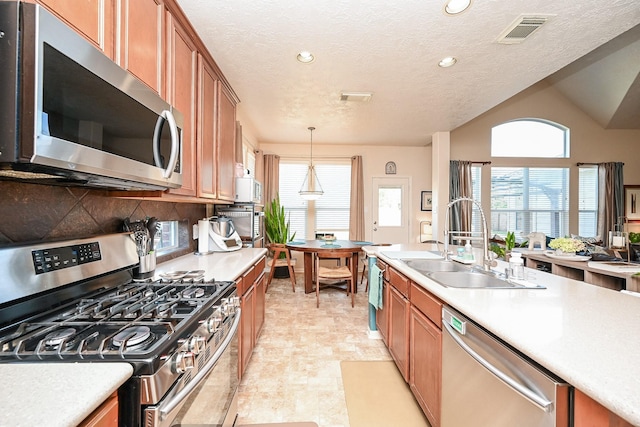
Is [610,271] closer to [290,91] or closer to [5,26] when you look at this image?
[290,91]

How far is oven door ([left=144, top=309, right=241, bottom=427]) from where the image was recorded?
717 millimetres

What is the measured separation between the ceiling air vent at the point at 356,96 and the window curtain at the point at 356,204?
2.32 metres

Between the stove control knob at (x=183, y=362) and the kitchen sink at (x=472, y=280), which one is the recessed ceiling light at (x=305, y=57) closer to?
the kitchen sink at (x=472, y=280)

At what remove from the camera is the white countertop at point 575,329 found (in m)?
0.61

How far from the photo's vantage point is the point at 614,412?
0.57m

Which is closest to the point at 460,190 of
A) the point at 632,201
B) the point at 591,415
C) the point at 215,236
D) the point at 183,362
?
the point at 632,201

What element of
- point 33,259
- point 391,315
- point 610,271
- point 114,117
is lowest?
point 391,315

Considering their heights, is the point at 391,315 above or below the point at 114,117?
below

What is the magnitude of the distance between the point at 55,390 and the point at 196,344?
0.35 metres

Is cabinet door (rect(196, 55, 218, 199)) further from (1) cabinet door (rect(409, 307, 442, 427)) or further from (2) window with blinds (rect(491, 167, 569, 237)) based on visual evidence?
(2) window with blinds (rect(491, 167, 569, 237))

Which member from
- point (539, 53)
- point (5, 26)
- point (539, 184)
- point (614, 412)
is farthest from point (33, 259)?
point (539, 184)

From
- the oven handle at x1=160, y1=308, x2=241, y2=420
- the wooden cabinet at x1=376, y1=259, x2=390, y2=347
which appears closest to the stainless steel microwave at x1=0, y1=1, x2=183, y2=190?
the oven handle at x1=160, y1=308, x2=241, y2=420

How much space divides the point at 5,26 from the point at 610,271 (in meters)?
3.71

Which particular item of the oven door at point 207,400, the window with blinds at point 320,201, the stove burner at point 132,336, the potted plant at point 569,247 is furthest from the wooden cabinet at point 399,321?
the window with blinds at point 320,201
